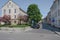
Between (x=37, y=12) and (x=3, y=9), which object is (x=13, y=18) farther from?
(x=37, y=12)

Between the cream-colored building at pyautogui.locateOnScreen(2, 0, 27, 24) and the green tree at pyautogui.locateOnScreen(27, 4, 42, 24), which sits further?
the cream-colored building at pyautogui.locateOnScreen(2, 0, 27, 24)

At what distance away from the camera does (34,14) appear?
86.5 metres

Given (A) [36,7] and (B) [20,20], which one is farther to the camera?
(A) [36,7]

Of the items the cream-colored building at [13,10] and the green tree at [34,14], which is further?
the cream-colored building at [13,10]

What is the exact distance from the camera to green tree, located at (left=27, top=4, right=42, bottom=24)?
8462cm

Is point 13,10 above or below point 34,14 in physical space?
above

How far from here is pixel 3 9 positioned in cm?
8581

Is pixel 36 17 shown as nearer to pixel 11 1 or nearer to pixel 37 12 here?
pixel 37 12

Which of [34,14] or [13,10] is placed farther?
[34,14]

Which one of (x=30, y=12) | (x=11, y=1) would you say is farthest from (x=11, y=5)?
(x=30, y=12)

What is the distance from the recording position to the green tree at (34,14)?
8462cm

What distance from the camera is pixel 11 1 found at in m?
86.2

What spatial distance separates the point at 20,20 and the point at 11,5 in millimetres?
10370

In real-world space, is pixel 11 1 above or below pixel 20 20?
above
